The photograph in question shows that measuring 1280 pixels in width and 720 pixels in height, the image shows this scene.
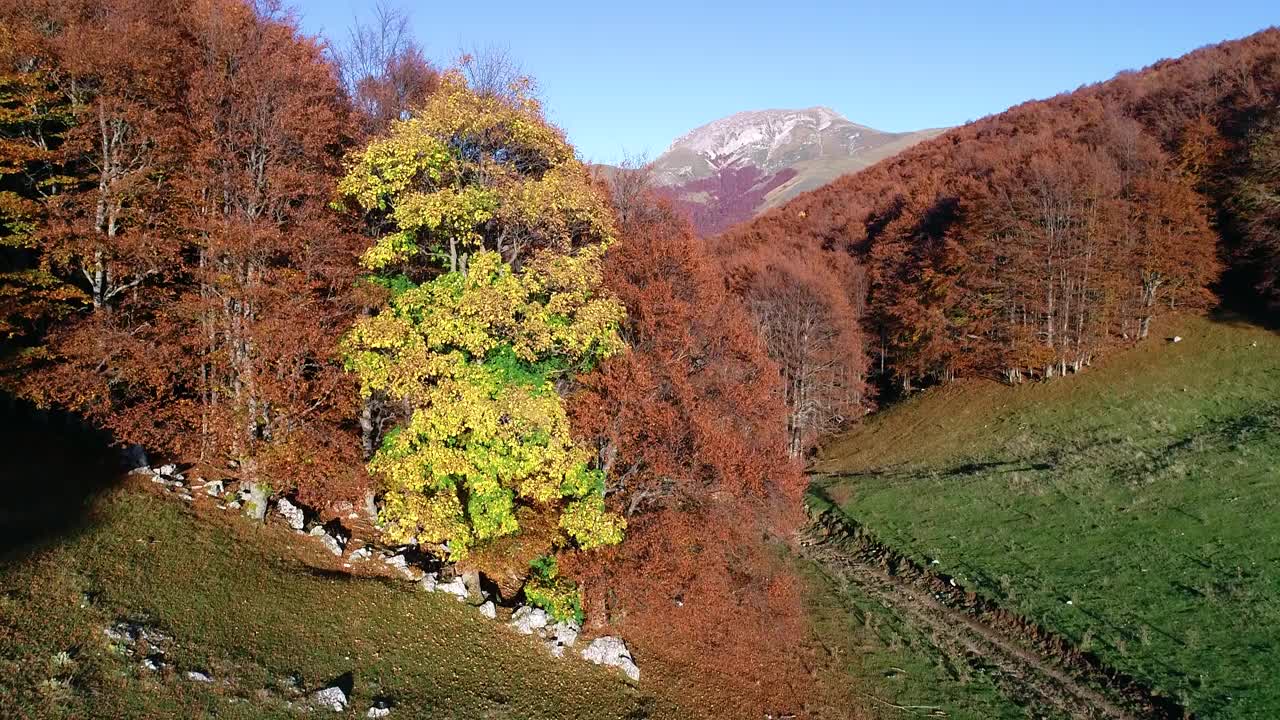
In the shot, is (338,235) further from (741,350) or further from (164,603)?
(741,350)

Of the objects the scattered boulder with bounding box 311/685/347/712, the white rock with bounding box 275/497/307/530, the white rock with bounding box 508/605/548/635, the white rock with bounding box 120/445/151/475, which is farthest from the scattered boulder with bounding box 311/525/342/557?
the scattered boulder with bounding box 311/685/347/712

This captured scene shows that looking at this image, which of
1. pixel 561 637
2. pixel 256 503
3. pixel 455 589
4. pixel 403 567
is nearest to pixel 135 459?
pixel 256 503

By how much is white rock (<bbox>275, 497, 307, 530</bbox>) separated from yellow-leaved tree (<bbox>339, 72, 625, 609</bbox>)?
286 cm

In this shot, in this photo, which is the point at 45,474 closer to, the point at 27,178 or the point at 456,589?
the point at 27,178

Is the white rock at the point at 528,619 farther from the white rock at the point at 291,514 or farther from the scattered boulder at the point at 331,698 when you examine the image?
the white rock at the point at 291,514

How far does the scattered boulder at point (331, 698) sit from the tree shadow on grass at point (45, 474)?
7128 millimetres

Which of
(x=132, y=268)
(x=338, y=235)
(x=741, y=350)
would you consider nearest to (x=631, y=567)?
(x=741, y=350)

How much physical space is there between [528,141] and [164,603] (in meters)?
14.4

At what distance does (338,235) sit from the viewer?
68.3ft

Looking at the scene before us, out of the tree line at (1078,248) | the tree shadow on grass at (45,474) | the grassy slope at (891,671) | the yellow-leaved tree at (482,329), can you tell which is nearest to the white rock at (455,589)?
the yellow-leaved tree at (482,329)

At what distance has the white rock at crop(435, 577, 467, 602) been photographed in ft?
62.3

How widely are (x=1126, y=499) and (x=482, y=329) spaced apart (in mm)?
30060

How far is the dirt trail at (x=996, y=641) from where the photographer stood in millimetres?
18672

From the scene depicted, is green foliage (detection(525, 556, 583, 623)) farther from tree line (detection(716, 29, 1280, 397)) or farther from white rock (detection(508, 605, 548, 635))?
tree line (detection(716, 29, 1280, 397))
